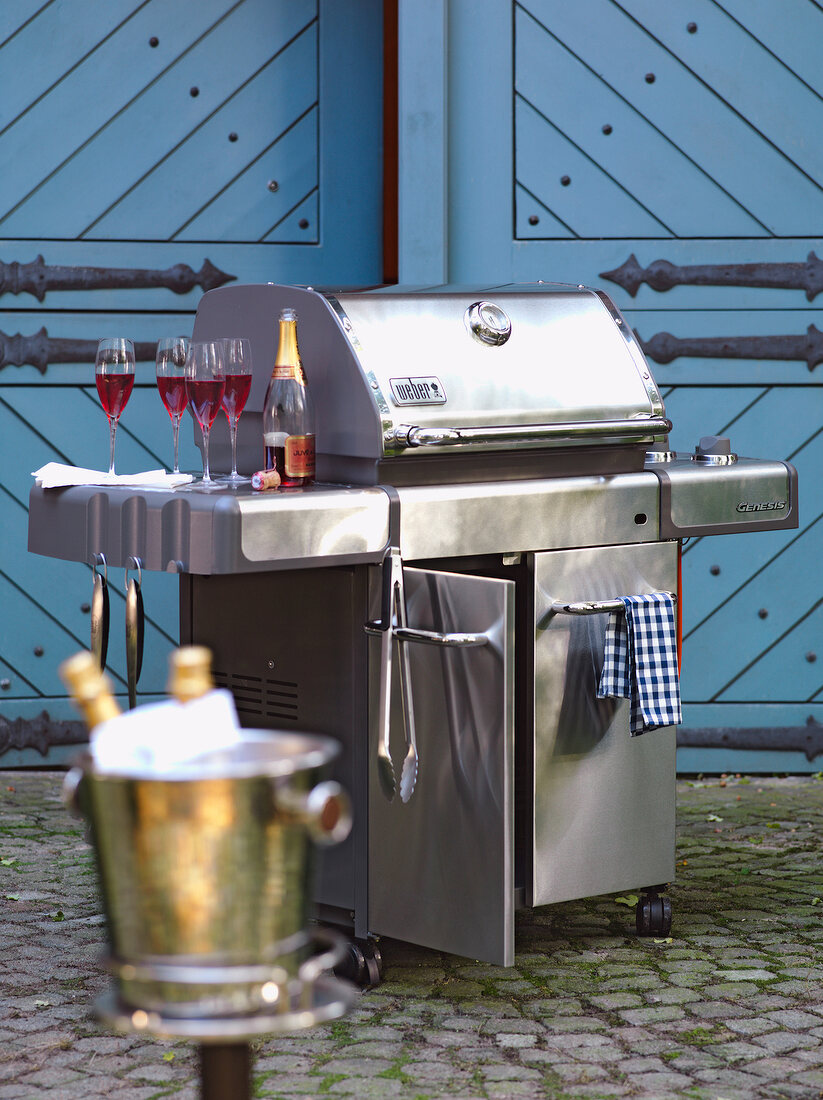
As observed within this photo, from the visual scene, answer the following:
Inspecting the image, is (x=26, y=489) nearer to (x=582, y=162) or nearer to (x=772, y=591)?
(x=582, y=162)

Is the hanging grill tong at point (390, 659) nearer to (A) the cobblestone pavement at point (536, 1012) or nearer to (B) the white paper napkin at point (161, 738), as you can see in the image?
(A) the cobblestone pavement at point (536, 1012)

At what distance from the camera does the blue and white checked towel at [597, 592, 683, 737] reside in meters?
3.27

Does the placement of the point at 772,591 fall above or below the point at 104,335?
below

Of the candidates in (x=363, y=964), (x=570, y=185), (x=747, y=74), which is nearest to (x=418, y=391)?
(x=363, y=964)

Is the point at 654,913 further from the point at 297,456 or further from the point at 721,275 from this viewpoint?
the point at 721,275

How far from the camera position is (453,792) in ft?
10.1

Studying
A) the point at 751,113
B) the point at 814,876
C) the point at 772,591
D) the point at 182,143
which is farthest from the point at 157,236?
the point at 814,876

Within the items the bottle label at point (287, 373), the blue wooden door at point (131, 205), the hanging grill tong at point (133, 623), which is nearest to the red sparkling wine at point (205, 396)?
the bottle label at point (287, 373)

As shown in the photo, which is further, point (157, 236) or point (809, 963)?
point (157, 236)

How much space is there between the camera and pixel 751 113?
5105mm

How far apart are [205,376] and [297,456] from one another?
24cm

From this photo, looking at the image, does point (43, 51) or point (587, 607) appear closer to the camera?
point (587, 607)

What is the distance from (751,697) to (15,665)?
2386 mm

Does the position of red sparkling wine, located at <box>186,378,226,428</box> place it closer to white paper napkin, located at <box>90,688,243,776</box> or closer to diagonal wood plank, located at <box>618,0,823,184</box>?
white paper napkin, located at <box>90,688,243,776</box>
